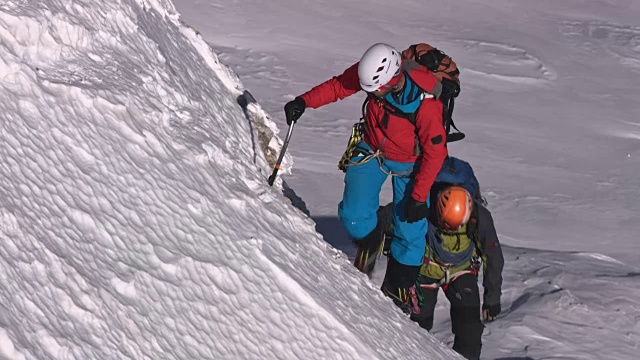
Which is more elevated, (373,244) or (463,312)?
(373,244)

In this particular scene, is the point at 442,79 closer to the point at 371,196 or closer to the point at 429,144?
the point at 429,144

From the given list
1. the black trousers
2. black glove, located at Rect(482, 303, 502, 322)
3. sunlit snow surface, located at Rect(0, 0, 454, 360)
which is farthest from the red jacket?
sunlit snow surface, located at Rect(0, 0, 454, 360)

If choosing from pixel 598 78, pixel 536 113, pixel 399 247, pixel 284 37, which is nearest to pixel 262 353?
pixel 399 247

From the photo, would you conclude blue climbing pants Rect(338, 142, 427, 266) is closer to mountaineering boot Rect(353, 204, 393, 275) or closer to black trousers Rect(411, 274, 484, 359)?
mountaineering boot Rect(353, 204, 393, 275)

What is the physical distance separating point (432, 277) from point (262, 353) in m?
2.39

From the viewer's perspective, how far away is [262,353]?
3.02 metres

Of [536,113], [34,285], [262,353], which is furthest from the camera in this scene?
[536,113]

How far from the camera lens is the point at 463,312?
5.25 metres

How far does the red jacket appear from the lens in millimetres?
4898

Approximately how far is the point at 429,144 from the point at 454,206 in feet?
1.19

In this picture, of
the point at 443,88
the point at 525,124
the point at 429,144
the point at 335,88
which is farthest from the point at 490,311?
the point at 525,124

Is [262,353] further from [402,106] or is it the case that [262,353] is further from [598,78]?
[598,78]

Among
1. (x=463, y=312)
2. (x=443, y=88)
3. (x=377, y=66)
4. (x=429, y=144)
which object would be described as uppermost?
(x=377, y=66)

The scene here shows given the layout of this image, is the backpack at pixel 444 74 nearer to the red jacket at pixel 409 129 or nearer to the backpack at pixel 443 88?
the backpack at pixel 443 88
